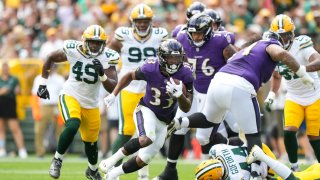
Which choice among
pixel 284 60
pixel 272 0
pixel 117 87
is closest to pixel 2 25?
pixel 272 0

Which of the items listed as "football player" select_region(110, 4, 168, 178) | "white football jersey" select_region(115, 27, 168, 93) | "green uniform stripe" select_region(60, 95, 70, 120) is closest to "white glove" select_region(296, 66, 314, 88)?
"football player" select_region(110, 4, 168, 178)

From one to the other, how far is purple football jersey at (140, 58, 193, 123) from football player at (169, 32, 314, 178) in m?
0.53

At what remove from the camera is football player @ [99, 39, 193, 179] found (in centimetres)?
957

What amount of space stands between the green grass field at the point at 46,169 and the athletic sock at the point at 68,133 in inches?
39.3

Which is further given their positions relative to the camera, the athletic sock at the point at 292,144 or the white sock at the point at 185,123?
the athletic sock at the point at 292,144

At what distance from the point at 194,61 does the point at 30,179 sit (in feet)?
8.89

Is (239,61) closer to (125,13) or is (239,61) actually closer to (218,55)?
(218,55)

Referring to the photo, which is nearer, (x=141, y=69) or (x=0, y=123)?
(x=141, y=69)

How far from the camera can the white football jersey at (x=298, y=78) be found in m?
11.0

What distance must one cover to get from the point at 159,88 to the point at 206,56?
4.08 ft

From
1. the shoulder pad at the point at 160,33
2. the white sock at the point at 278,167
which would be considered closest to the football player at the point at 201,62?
the shoulder pad at the point at 160,33

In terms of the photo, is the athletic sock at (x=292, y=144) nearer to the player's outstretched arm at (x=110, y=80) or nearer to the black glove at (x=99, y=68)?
the player's outstretched arm at (x=110, y=80)

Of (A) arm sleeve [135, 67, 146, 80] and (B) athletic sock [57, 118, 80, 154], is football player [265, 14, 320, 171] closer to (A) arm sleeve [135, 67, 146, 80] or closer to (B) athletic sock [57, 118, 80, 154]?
(A) arm sleeve [135, 67, 146, 80]

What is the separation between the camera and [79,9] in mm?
19391
